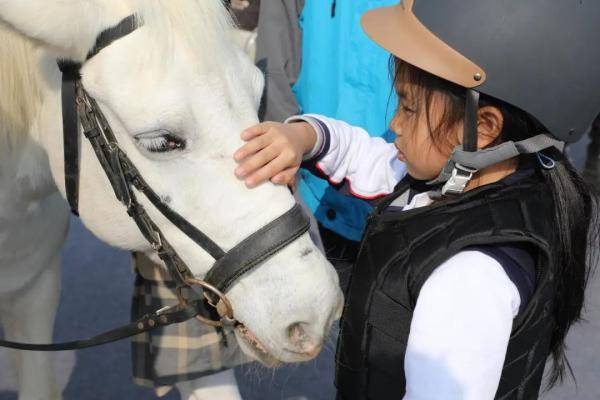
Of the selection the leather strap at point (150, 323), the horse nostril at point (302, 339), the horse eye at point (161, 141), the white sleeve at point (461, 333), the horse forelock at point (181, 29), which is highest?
the horse forelock at point (181, 29)

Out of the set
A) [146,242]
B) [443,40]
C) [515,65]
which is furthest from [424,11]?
[146,242]

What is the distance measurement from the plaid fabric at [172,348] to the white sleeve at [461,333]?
0.95 m

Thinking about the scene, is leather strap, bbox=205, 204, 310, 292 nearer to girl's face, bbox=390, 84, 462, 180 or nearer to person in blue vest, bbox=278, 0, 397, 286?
girl's face, bbox=390, 84, 462, 180

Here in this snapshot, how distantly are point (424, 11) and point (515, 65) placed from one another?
0.20 meters

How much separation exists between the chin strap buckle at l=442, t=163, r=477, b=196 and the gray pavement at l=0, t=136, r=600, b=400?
3.77ft

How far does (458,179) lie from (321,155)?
1.30 ft

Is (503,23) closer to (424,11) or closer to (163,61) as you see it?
(424,11)

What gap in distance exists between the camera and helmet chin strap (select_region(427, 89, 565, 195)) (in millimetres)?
1249

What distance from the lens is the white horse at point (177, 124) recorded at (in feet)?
4.25

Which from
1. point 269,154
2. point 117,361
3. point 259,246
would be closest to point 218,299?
point 259,246

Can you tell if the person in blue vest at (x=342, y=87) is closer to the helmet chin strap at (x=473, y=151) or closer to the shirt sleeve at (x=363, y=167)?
the shirt sleeve at (x=363, y=167)

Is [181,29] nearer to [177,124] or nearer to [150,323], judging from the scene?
[177,124]

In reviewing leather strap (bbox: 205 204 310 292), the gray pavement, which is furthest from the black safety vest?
the gray pavement

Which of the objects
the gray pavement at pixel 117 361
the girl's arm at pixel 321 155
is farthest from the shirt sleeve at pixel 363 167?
the gray pavement at pixel 117 361
